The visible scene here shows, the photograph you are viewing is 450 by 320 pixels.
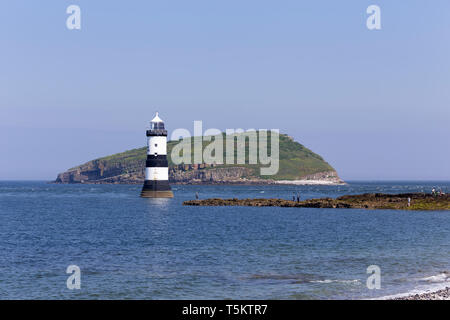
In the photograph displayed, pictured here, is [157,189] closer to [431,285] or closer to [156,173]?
[156,173]

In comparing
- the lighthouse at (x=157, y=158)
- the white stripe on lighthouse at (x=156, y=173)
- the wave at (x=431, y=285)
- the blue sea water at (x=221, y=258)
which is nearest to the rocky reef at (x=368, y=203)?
the lighthouse at (x=157, y=158)

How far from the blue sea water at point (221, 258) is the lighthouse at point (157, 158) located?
85.7 feet

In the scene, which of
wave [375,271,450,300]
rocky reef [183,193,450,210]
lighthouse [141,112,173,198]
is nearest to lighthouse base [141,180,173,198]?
lighthouse [141,112,173,198]

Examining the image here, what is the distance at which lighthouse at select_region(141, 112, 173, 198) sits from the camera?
297 ft

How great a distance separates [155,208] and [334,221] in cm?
3319

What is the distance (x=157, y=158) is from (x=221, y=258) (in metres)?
55.8

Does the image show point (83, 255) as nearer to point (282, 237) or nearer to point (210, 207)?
point (282, 237)

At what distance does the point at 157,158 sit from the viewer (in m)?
90.9

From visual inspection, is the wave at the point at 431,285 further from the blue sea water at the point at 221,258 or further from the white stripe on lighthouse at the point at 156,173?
the white stripe on lighthouse at the point at 156,173

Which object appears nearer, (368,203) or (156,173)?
(368,203)

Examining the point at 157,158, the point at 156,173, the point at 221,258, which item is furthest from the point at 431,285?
the point at 156,173

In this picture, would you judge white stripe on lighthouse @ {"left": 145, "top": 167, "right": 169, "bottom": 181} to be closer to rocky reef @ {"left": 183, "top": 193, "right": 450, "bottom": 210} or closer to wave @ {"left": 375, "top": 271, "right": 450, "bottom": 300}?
rocky reef @ {"left": 183, "top": 193, "right": 450, "bottom": 210}

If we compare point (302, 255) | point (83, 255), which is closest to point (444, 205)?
point (302, 255)
